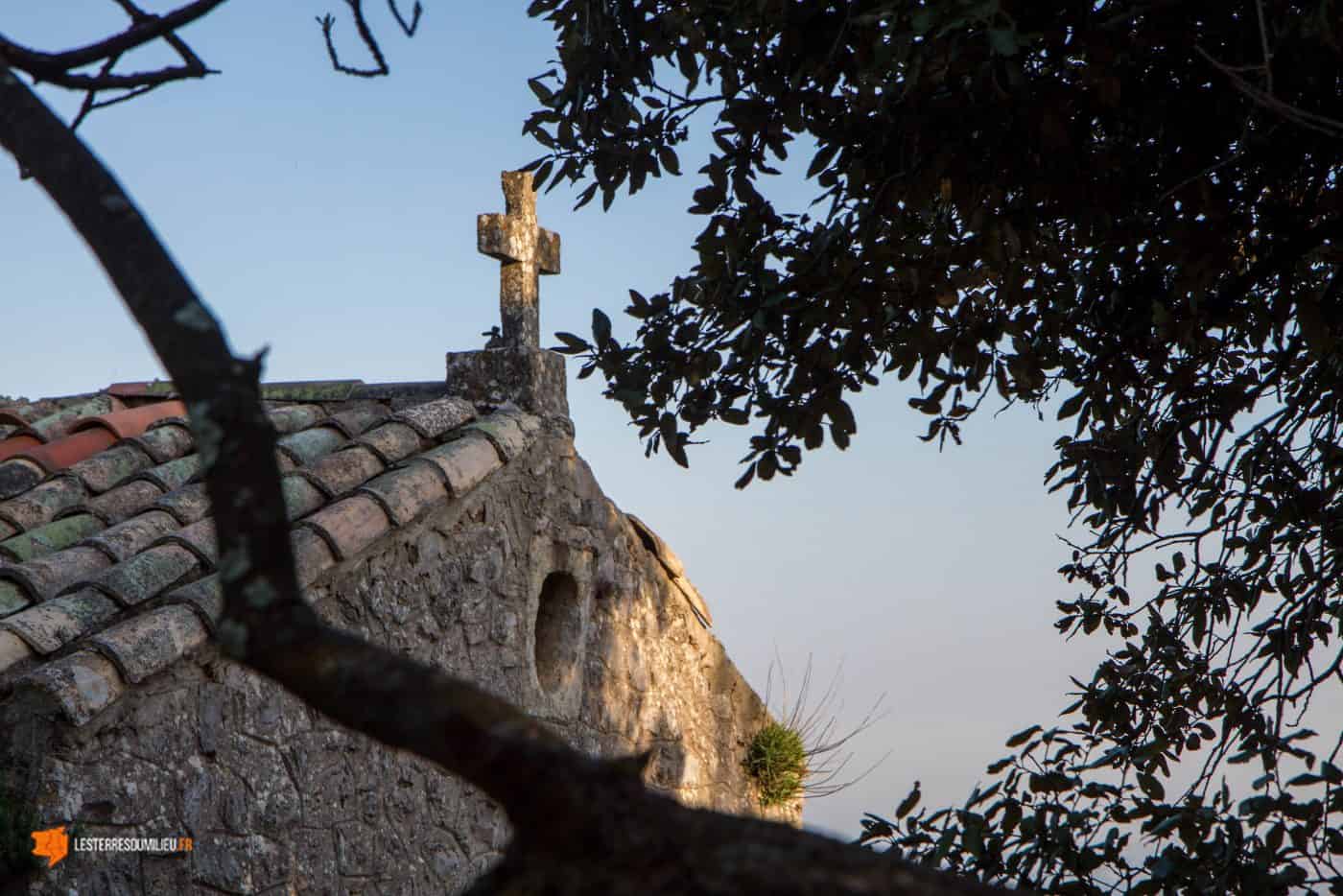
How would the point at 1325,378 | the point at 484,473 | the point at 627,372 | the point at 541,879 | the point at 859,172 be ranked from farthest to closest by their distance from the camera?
the point at 484,473 < the point at 1325,378 < the point at 627,372 < the point at 859,172 < the point at 541,879

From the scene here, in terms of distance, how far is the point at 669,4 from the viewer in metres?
4.16

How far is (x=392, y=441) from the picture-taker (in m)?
5.71

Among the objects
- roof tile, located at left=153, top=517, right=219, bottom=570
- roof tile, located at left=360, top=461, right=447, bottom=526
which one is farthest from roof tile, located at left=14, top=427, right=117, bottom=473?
roof tile, located at left=360, top=461, right=447, bottom=526

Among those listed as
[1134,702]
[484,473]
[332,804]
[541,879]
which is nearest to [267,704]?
[332,804]

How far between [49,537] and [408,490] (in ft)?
4.60

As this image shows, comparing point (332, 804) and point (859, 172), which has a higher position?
point (859, 172)

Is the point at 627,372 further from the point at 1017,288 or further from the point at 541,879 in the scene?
the point at 541,879

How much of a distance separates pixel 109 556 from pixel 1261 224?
4089 millimetres

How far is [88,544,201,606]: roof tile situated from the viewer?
172 inches

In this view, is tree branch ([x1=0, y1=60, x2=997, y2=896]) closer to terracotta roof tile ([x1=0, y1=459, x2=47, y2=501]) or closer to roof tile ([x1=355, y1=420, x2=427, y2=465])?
roof tile ([x1=355, y1=420, x2=427, y2=465])

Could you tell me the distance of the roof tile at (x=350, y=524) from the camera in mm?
4805

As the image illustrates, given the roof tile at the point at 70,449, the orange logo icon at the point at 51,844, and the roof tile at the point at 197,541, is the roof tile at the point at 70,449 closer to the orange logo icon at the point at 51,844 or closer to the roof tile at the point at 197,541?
the roof tile at the point at 197,541

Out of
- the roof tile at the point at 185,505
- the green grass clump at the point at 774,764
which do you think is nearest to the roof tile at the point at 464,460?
the roof tile at the point at 185,505

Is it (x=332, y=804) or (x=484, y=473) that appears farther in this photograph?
(x=484, y=473)
